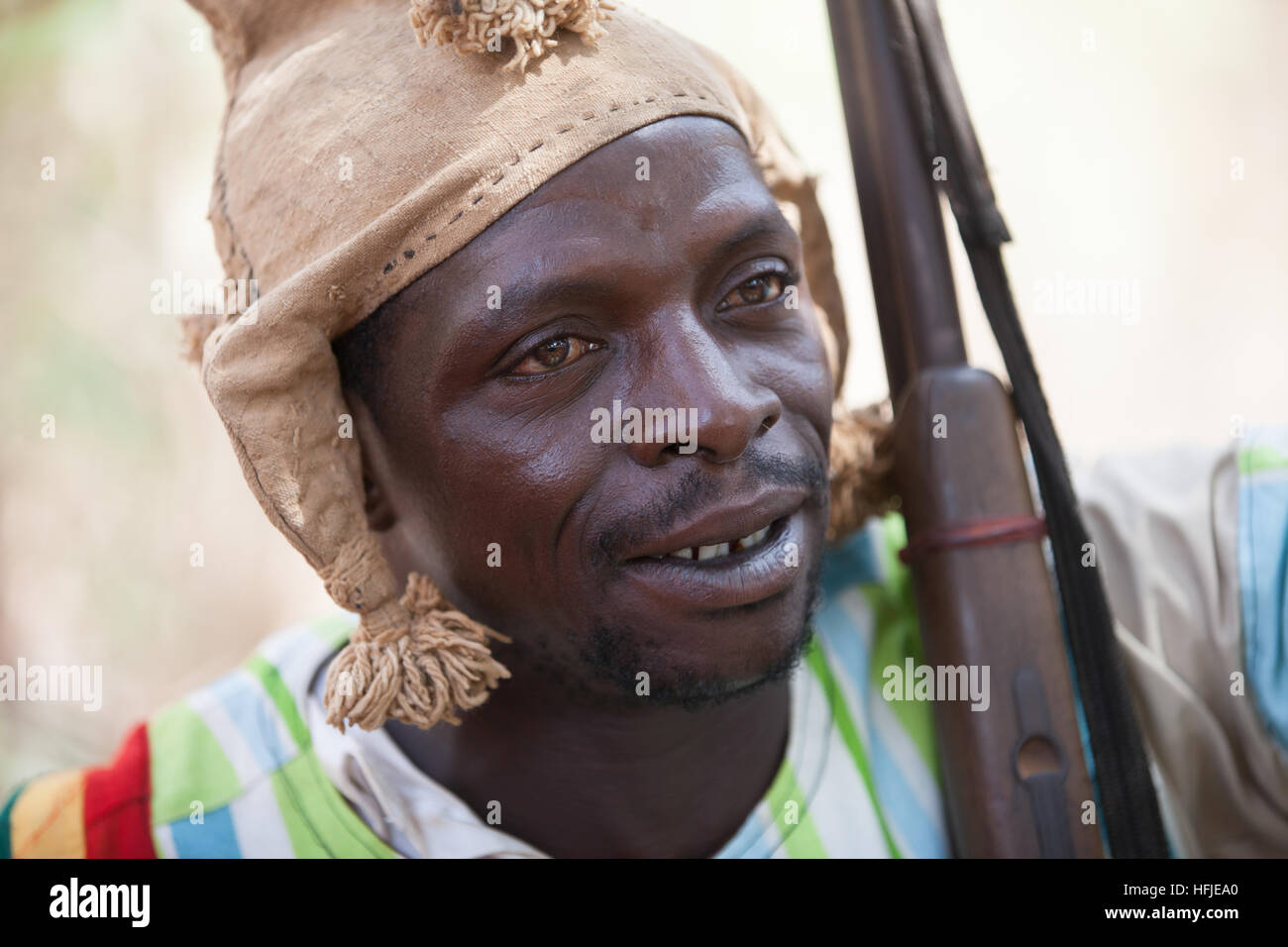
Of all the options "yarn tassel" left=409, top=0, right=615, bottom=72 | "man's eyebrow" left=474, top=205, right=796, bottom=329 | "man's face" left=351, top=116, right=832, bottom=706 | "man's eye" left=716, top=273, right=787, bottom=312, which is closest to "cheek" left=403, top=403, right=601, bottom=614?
"man's face" left=351, top=116, right=832, bottom=706

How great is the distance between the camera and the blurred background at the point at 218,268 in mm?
2807

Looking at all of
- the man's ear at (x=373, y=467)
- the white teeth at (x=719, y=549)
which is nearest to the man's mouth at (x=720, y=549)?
the white teeth at (x=719, y=549)

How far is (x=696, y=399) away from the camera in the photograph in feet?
3.98

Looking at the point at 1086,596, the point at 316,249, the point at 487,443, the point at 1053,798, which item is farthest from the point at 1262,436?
the point at 316,249

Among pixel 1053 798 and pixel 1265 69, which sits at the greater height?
pixel 1265 69

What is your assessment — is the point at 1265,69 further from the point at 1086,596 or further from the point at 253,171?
the point at 253,171

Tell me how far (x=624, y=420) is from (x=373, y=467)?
1.22 ft

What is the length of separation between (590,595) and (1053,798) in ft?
2.00

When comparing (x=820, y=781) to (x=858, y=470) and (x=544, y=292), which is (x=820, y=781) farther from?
(x=544, y=292)

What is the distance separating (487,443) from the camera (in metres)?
1.28

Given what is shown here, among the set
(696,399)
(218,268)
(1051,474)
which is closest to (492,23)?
(696,399)

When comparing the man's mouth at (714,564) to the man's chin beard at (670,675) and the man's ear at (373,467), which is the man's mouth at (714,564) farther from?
the man's ear at (373,467)

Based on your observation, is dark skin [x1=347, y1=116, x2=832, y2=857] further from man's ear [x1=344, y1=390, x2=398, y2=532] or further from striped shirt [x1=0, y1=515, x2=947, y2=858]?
striped shirt [x1=0, y1=515, x2=947, y2=858]

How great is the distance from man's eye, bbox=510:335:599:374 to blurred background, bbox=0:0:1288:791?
1902mm
